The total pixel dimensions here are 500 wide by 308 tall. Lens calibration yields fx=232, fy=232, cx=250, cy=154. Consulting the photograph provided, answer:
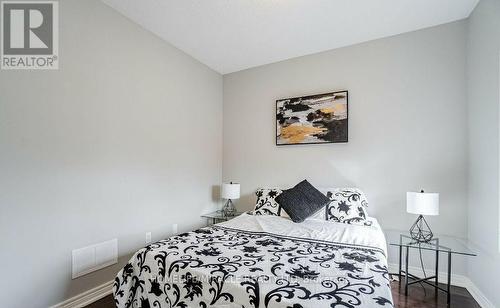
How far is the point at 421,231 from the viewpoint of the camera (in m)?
2.51

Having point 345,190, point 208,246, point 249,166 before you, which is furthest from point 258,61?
point 208,246

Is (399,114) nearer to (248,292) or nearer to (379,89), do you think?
(379,89)

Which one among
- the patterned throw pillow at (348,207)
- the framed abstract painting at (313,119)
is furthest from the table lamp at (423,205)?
the framed abstract painting at (313,119)

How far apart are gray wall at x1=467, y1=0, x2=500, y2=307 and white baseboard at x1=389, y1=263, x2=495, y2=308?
0.19 ft

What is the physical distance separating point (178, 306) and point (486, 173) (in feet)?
9.06

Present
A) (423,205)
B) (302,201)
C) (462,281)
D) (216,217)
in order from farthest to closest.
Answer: (216,217)
(302,201)
(462,281)
(423,205)

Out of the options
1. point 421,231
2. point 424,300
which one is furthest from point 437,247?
point 424,300

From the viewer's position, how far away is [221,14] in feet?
7.98

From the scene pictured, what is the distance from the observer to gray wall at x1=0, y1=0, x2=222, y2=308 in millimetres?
1726

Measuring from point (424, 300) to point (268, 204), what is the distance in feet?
5.82

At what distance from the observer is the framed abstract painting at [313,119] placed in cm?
305

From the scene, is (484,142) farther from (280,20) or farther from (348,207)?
(280,20)

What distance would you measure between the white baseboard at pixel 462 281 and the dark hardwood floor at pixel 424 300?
Result: 5cm

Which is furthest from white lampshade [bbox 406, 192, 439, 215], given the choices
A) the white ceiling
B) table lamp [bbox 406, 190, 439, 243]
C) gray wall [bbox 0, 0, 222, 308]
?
gray wall [bbox 0, 0, 222, 308]
